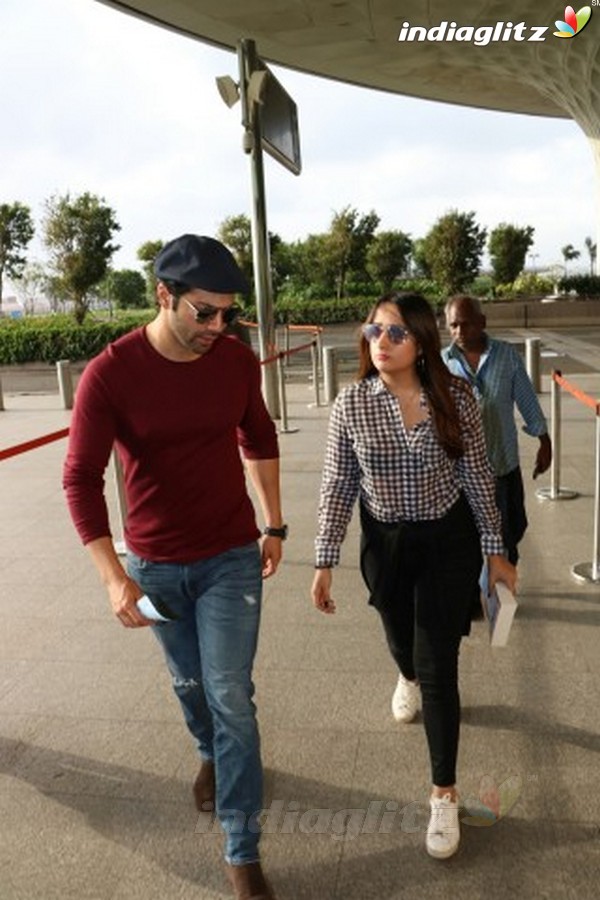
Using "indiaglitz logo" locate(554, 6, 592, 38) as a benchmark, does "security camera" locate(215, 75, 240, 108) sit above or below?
below

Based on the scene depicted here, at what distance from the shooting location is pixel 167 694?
3.65 metres

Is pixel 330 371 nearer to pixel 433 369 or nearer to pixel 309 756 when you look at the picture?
pixel 309 756

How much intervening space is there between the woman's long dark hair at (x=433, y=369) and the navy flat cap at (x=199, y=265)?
0.56m

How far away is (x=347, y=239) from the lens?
41.5 meters

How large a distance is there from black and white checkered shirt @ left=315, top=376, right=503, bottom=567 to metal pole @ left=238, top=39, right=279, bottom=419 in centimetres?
759

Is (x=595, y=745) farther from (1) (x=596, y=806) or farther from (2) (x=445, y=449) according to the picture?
(2) (x=445, y=449)

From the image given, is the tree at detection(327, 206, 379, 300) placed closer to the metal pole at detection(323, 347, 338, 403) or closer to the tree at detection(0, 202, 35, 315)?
the tree at detection(0, 202, 35, 315)

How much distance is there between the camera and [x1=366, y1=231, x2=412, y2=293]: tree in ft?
136

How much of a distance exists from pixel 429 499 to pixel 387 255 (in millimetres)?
40544

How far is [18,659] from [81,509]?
224 cm

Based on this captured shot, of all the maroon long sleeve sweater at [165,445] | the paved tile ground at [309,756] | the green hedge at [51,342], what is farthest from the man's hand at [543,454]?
the green hedge at [51,342]

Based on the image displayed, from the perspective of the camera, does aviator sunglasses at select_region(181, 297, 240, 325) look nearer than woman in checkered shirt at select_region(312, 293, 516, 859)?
Yes

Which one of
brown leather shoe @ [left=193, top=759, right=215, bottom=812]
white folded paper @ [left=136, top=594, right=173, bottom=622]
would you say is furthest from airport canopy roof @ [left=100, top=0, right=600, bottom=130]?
white folded paper @ [left=136, top=594, right=173, bottom=622]

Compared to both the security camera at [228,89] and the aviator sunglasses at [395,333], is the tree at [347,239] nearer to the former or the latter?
the security camera at [228,89]
